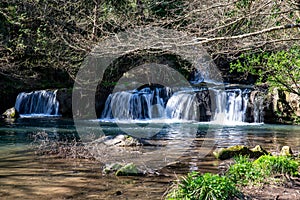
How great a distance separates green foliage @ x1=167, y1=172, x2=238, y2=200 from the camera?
14.5 ft

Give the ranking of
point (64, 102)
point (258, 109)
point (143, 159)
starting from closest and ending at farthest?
point (143, 159)
point (258, 109)
point (64, 102)

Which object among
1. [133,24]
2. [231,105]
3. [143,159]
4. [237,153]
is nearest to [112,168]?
[143,159]

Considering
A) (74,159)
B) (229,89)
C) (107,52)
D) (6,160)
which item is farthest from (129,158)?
(229,89)

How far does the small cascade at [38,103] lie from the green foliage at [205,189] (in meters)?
21.0

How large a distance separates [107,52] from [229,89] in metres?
16.9

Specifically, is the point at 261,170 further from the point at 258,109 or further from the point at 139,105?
the point at 139,105

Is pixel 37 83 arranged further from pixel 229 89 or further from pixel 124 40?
pixel 124 40

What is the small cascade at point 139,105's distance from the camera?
22.9 meters

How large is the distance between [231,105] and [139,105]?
5.53 meters

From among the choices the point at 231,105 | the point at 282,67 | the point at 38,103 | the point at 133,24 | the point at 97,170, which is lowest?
the point at 97,170

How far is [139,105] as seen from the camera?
2316 cm

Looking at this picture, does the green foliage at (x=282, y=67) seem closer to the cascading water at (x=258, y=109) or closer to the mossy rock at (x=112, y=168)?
the mossy rock at (x=112, y=168)

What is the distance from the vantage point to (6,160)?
8.43m

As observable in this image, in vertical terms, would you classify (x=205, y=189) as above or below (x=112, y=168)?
above
